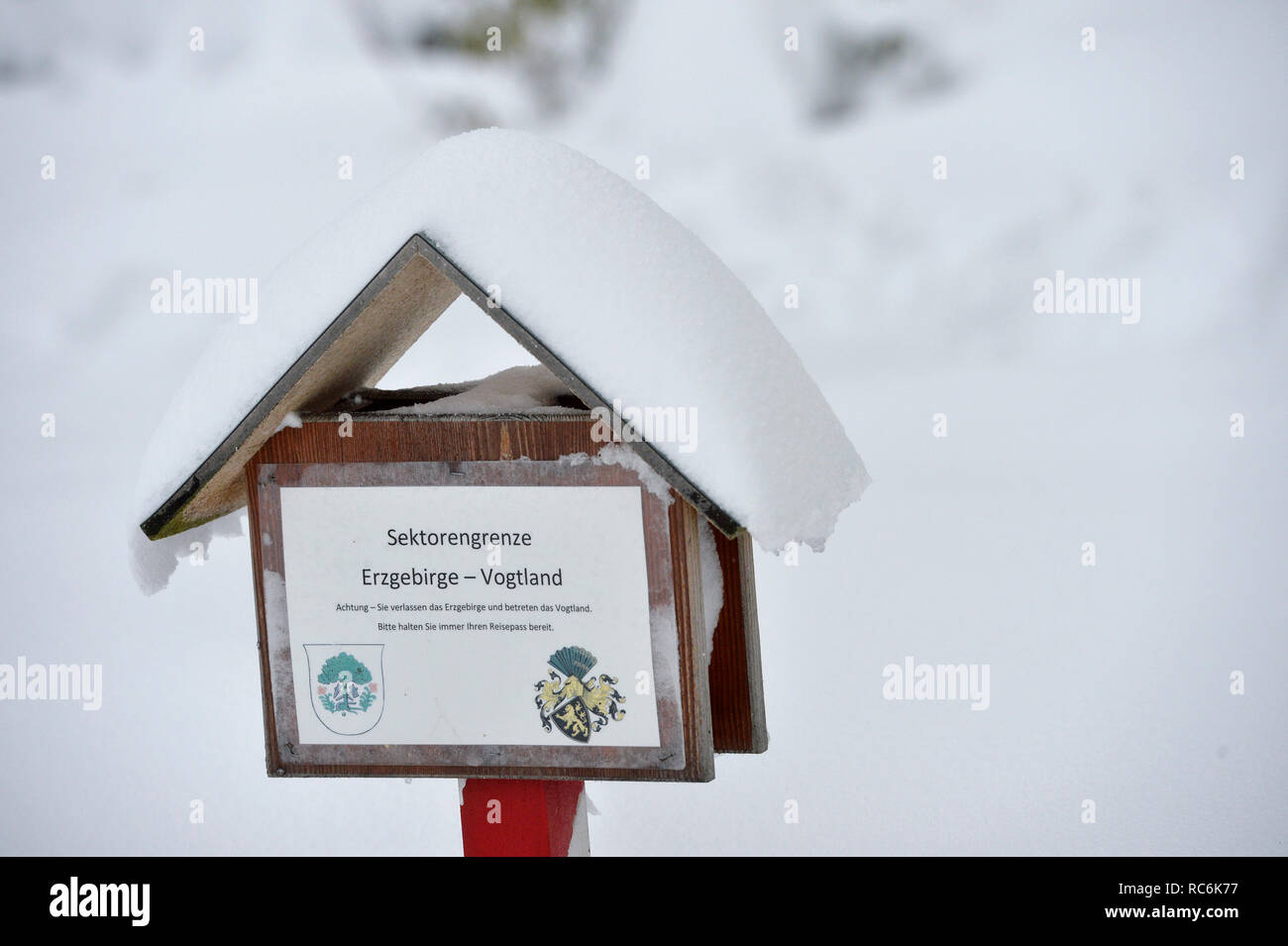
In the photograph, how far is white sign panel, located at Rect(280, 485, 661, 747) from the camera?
5.59 ft

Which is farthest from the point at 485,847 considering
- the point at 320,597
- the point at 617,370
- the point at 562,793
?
the point at 617,370

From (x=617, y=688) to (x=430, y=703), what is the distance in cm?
27

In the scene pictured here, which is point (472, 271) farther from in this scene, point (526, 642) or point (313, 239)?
point (526, 642)

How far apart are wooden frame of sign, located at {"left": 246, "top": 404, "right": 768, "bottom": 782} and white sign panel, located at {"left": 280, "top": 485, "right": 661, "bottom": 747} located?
14mm

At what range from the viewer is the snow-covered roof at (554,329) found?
155 centimetres

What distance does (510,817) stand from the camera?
1906mm

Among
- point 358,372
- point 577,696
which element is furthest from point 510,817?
point 358,372

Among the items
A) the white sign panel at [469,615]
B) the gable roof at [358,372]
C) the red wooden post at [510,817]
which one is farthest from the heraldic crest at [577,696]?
the gable roof at [358,372]

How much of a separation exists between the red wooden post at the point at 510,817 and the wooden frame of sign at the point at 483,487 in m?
0.11

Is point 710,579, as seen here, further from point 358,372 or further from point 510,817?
point 358,372

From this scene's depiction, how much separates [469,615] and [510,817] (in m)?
0.36

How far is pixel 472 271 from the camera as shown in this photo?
1.56 m

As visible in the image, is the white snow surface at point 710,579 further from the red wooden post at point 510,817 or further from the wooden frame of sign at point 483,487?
the red wooden post at point 510,817

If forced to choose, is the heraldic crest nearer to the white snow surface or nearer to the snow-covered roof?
the white snow surface
